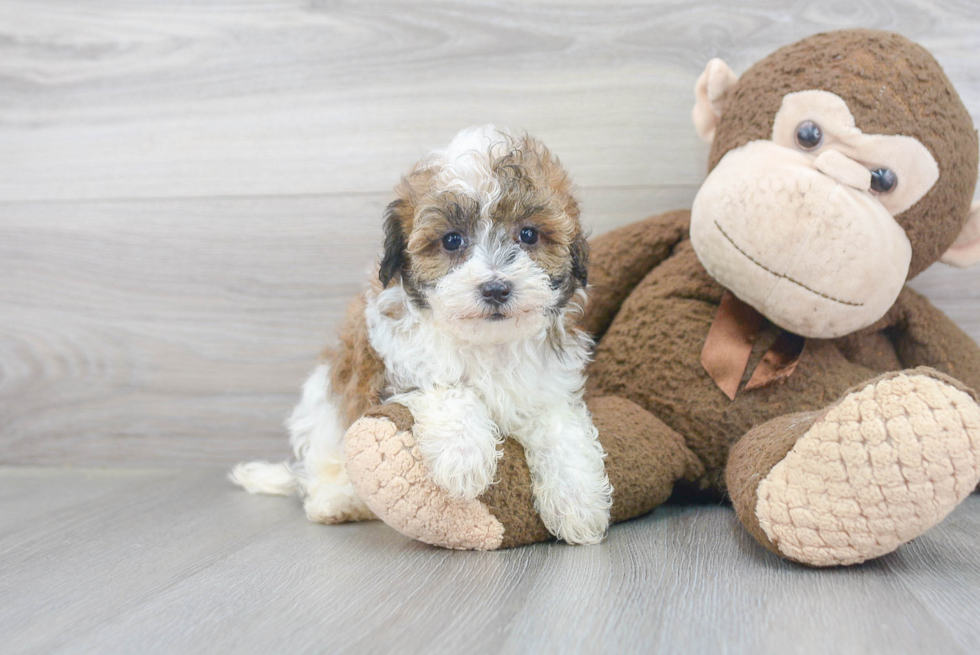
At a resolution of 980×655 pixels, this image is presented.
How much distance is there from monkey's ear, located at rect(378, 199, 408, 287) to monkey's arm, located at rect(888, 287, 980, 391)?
1152 millimetres

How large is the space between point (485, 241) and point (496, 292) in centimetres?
13

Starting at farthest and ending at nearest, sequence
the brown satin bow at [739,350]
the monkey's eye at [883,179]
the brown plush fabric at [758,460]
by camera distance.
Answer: the brown satin bow at [739,350] < the monkey's eye at [883,179] < the brown plush fabric at [758,460]

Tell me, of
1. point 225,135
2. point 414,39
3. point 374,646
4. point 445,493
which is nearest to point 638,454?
point 445,493

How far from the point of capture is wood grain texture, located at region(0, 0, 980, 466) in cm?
211

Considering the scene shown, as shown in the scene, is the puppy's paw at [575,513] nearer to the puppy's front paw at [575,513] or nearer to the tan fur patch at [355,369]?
the puppy's front paw at [575,513]

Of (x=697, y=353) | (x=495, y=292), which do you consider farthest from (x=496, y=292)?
(x=697, y=353)

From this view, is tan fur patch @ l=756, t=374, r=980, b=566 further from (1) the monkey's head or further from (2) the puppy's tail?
(2) the puppy's tail

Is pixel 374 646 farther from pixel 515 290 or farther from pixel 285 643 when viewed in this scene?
pixel 515 290

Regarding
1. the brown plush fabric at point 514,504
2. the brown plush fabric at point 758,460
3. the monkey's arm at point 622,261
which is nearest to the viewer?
the brown plush fabric at point 758,460

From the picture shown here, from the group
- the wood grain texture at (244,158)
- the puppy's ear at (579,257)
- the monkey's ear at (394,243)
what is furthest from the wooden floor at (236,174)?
the monkey's ear at (394,243)

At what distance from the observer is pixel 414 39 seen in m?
2.15

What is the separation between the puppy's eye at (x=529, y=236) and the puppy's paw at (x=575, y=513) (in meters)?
0.47

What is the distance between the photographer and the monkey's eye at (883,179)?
1.54 metres

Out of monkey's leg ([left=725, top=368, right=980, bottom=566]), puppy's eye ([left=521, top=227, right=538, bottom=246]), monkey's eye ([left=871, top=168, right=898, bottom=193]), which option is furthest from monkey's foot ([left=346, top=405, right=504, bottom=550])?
monkey's eye ([left=871, top=168, right=898, bottom=193])
